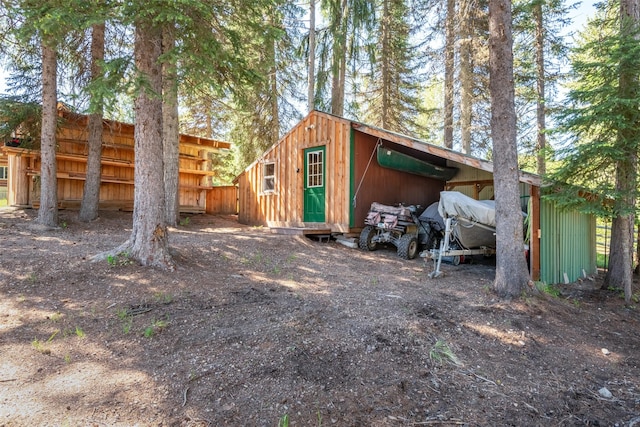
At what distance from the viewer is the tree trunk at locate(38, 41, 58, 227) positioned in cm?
775

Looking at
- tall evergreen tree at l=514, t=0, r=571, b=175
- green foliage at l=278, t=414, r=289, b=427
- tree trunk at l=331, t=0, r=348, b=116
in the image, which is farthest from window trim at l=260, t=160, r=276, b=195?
green foliage at l=278, t=414, r=289, b=427

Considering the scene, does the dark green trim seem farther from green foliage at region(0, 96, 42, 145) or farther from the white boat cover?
green foliage at region(0, 96, 42, 145)

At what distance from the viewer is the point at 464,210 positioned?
7602mm

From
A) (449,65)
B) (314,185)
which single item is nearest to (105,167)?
(314,185)

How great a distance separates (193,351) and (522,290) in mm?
4512

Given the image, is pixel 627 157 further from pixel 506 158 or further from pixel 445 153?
pixel 445 153

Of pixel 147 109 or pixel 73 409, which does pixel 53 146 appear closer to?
pixel 147 109

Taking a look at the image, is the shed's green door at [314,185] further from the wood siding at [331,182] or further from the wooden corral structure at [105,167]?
the wooden corral structure at [105,167]

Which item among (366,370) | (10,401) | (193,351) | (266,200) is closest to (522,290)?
(366,370)

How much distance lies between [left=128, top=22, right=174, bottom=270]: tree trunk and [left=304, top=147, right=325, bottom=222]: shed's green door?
5.67m

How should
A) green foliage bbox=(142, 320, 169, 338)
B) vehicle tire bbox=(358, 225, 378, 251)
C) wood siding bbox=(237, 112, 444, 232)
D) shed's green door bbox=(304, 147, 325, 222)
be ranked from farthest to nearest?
1. shed's green door bbox=(304, 147, 325, 222)
2. wood siding bbox=(237, 112, 444, 232)
3. vehicle tire bbox=(358, 225, 378, 251)
4. green foliage bbox=(142, 320, 169, 338)

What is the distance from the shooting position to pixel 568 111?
6160 millimetres

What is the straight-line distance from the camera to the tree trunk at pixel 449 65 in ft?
40.2

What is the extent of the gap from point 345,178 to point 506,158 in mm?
4923
